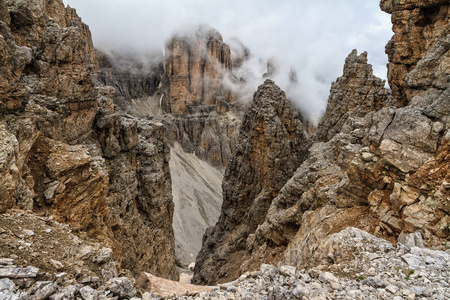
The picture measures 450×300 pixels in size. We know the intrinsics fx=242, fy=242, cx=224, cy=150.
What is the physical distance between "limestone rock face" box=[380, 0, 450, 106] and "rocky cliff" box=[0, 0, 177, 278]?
24289mm

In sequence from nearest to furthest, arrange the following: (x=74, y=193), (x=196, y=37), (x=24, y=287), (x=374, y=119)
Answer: (x=24, y=287) < (x=374, y=119) < (x=74, y=193) < (x=196, y=37)

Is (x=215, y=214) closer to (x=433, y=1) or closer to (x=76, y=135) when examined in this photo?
(x=76, y=135)

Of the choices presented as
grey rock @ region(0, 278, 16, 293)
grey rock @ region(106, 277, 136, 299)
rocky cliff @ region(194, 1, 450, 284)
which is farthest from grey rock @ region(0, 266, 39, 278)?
rocky cliff @ region(194, 1, 450, 284)

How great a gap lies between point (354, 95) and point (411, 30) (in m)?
14.7

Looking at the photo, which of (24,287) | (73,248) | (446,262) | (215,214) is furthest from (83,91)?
(215,214)

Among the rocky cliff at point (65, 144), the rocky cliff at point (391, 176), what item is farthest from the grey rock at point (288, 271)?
the rocky cliff at point (65, 144)

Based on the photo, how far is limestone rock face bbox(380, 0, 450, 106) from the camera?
18902mm

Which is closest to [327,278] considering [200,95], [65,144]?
[65,144]

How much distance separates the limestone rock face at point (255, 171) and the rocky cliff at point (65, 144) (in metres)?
10.8

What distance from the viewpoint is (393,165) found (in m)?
11.4

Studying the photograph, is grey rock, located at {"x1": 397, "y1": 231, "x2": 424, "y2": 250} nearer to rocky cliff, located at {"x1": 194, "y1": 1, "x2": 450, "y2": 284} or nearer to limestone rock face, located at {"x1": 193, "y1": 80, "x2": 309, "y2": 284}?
rocky cliff, located at {"x1": 194, "y1": 1, "x2": 450, "y2": 284}

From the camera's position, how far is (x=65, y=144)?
16.7 m

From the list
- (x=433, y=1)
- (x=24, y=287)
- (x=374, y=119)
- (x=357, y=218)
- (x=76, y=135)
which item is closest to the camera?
(x=24, y=287)

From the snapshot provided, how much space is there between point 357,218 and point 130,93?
13956cm
